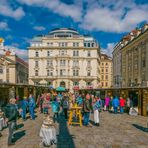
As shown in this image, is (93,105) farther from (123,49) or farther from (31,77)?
(31,77)

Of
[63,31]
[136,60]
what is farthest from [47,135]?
Result: [63,31]

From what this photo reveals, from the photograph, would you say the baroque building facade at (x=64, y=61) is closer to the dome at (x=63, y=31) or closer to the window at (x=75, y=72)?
the window at (x=75, y=72)

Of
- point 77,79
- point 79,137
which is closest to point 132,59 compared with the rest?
point 77,79

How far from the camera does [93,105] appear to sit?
13414 millimetres

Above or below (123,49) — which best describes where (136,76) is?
below

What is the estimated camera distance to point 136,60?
131 ft

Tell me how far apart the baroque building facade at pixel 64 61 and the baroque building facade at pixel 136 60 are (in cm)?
1836

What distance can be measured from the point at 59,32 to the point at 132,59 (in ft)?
111

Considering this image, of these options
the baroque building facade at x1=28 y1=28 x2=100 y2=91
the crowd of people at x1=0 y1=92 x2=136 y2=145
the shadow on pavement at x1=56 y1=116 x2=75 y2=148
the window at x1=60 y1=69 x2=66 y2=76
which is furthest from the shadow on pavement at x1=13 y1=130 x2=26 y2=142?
the window at x1=60 y1=69 x2=66 y2=76

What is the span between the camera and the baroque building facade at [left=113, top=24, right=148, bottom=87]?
35625 millimetres

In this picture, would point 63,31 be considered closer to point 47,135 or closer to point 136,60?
point 136,60

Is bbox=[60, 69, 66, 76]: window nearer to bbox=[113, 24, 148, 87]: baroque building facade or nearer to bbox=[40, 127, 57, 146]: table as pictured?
bbox=[113, 24, 148, 87]: baroque building facade

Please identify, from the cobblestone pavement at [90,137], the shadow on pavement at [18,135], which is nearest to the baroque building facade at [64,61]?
the cobblestone pavement at [90,137]

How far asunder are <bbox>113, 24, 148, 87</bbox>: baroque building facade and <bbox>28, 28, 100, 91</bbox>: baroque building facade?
1836 cm
